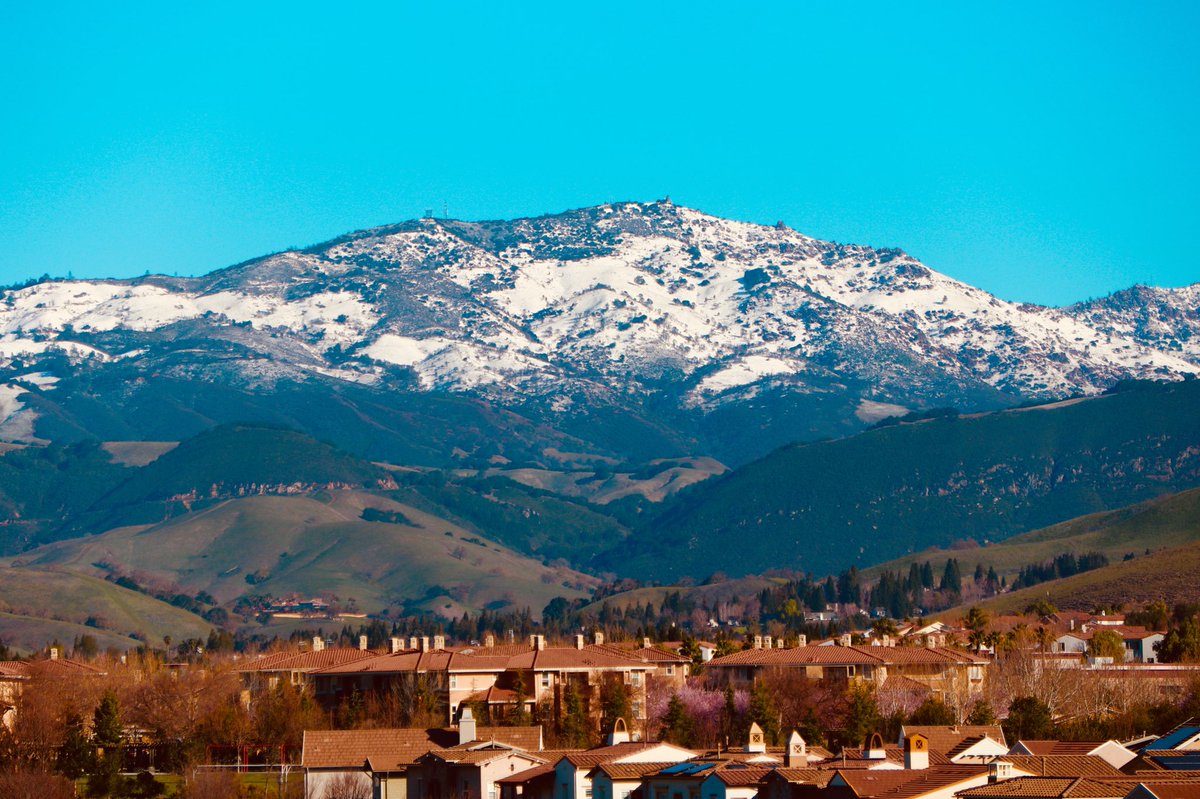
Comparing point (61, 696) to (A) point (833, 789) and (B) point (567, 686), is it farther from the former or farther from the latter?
(A) point (833, 789)

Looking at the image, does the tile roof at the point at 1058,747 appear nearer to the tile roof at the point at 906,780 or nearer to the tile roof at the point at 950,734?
the tile roof at the point at 950,734

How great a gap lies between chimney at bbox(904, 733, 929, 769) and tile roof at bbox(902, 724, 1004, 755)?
977 cm

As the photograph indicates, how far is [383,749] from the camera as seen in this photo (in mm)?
118375

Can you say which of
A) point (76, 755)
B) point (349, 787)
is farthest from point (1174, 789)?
point (76, 755)

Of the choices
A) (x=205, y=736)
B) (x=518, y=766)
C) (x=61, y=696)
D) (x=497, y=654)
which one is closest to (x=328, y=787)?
(x=518, y=766)

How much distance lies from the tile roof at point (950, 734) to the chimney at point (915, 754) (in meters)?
9.77

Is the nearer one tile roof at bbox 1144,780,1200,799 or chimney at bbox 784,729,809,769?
tile roof at bbox 1144,780,1200,799

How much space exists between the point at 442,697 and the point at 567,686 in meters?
8.77

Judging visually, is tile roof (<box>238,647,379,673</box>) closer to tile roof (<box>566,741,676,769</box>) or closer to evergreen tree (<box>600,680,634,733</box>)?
evergreen tree (<box>600,680,634,733</box>)

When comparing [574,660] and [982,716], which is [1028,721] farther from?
[574,660]

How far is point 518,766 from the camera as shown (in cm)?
10856

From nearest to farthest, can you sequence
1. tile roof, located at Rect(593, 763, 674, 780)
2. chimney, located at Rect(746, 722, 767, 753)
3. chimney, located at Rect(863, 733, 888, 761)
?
chimney, located at Rect(863, 733, 888, 761)
tile roof, located at Rect(593, 763, 674, 780)
chimney, located at Rect(746, 722, 767, 753)

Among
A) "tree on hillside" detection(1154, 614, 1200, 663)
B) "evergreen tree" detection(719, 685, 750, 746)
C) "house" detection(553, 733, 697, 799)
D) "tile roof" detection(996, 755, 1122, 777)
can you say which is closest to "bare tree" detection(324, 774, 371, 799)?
"house" detection(553, 733, 697, 799)

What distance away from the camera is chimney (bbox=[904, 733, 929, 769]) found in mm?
87812
